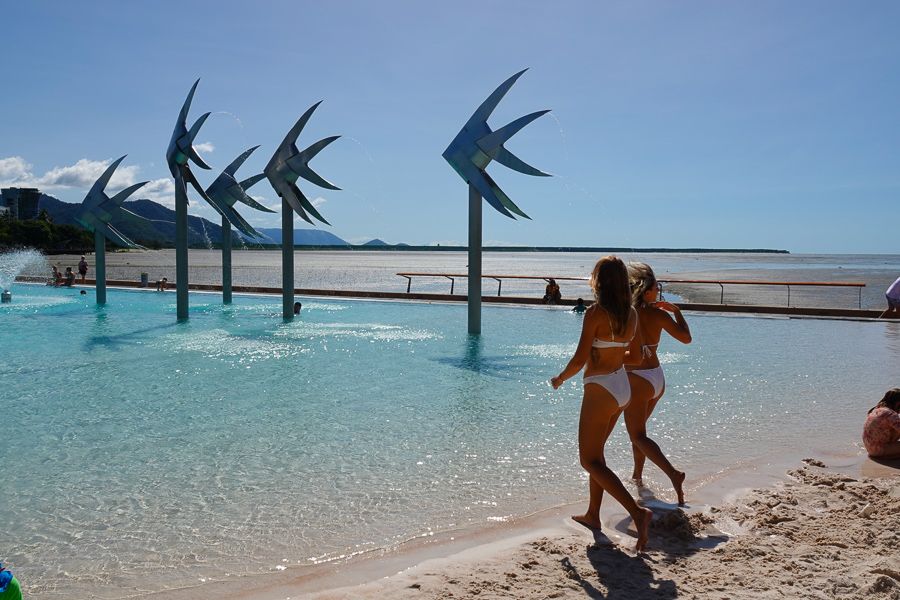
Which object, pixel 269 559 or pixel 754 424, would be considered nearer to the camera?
pixel 269 559

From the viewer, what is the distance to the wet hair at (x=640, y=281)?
478 cm

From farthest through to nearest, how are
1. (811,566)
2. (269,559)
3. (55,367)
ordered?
1. (55,367)
2. (269,559)
3. (811,566)

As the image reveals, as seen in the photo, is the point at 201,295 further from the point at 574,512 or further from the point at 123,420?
the point at 574,512

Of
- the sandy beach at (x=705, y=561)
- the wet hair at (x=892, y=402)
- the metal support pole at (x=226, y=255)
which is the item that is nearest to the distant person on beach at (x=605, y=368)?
the sandy beach at (x=705, y=561)

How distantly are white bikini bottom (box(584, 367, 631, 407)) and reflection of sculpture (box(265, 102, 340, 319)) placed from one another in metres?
13.8

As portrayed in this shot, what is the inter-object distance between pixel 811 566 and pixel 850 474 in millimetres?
2342

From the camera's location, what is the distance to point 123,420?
25.1ft

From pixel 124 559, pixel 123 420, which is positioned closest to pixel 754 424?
pixel 124 559

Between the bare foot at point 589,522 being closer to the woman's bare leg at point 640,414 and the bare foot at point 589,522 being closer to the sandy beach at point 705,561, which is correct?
the sandy beach at point 705,561

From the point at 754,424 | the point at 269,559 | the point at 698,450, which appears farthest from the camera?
the point at 754,424

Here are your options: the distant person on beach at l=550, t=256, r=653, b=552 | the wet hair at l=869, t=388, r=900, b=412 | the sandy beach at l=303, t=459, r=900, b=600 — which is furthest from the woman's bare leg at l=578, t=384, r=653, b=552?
the wet hair at l=869, t=388, r=900, b=412

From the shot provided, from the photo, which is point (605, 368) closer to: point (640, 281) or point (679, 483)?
point (640, 281)

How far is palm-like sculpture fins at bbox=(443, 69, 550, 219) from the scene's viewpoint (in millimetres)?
14023

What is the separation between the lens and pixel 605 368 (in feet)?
13.7
